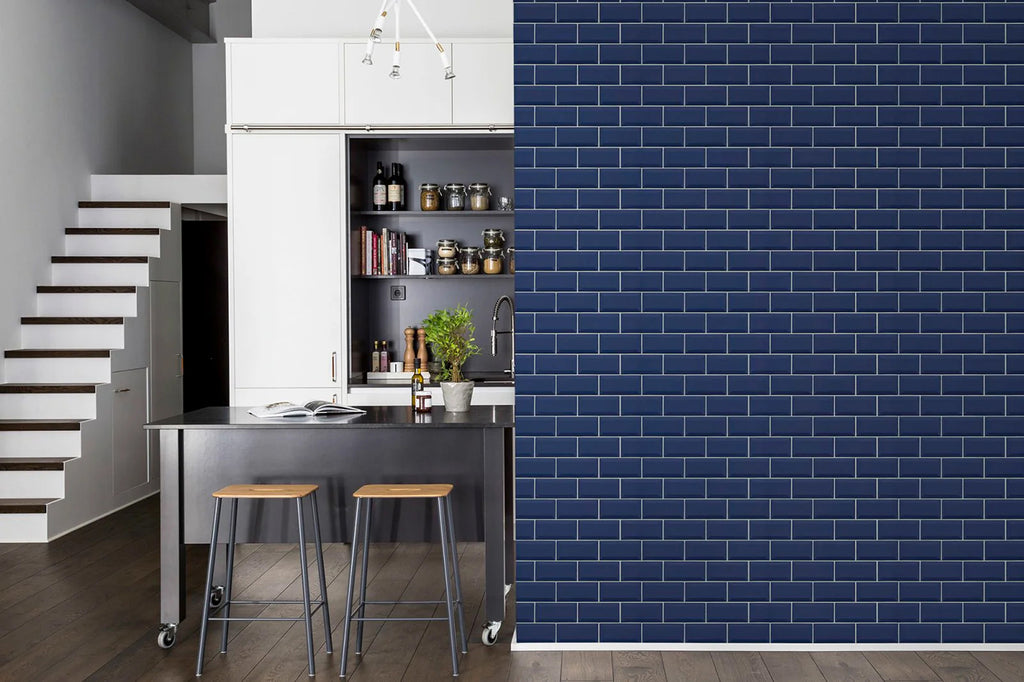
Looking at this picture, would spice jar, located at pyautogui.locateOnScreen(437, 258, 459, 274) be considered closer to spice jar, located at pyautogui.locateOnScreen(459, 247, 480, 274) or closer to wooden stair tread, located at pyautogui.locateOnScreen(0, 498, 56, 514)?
spice jar, located at pyautogui.locateOnScreen(459, 247, 480, 274)

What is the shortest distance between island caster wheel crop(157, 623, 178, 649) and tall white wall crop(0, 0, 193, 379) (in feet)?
11.6

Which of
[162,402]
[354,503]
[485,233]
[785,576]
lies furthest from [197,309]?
[785,576]

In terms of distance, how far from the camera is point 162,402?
24.8ft

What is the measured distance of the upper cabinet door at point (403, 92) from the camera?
5.91 m

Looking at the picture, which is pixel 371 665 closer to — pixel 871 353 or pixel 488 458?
pixel 488 458

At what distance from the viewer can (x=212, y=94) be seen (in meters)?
10.3

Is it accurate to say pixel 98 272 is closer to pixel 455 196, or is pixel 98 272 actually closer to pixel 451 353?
pixel 455 196

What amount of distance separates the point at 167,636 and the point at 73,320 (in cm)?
364

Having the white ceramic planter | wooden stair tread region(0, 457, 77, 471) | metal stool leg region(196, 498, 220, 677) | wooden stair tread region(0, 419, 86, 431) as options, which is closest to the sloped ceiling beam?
wooden stair tread region(0, 419, 86, 431)

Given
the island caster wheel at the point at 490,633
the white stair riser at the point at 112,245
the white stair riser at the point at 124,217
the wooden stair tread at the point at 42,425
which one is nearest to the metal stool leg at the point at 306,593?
the island caster wheel at the point at 490,633

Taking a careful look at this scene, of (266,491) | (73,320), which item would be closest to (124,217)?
(73,320)

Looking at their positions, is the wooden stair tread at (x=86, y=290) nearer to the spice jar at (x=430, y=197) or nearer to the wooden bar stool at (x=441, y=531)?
the spice jar at (x=430, y=197)

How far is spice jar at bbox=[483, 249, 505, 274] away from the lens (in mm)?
6320

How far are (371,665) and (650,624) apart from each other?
1095 mm
